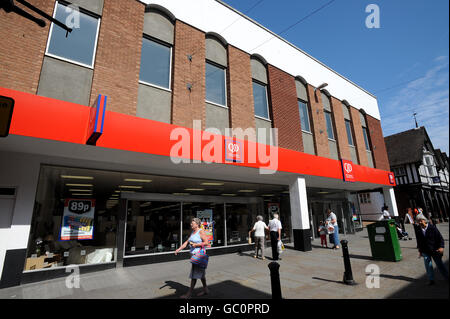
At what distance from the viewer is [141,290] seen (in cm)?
542

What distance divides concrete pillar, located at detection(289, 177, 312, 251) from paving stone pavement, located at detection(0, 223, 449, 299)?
2.18m

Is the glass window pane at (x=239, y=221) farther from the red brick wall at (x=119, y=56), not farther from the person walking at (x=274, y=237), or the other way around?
the red brick wall at (x=119, y=56)

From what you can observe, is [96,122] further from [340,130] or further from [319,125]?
[340,130]

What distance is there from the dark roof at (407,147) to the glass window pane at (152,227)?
29198mm

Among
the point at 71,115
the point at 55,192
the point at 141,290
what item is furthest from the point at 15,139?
the point at 141,290

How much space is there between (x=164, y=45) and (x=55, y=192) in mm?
6353

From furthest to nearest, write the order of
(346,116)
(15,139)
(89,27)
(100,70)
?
(346,116)
(89,27)
(100,70)
(15,139)

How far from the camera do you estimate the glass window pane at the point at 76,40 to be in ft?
21.7

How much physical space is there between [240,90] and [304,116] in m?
4.94

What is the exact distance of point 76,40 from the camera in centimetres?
691
